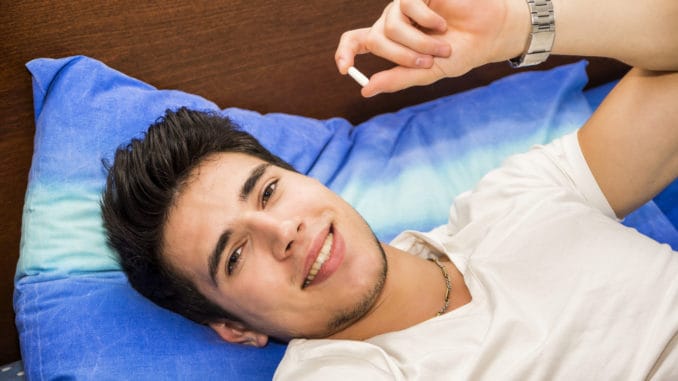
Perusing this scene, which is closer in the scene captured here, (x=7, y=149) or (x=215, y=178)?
(x=215, y=178)

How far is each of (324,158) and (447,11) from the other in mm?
640

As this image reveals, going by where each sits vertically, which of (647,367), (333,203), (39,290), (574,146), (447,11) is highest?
(447,11)

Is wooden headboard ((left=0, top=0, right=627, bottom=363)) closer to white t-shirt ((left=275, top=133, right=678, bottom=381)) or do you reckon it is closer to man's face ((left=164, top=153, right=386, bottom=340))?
man's face ((left=164, top=153, right=386, bottom=340))

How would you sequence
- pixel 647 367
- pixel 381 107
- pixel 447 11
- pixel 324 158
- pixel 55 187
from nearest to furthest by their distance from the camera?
pixel 647 367 → pixel 447 11 → pixel 55 187 → pixel 324 158 → pixel 381 107

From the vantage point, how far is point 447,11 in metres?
1.25

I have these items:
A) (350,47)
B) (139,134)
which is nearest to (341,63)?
(350,47)

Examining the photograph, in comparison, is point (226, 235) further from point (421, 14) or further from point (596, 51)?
point (596, 51)

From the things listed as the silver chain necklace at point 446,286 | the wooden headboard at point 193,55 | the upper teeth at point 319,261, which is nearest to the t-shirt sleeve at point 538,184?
the silver chain necklace at point 446,286

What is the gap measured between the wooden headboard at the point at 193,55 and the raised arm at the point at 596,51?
56cm

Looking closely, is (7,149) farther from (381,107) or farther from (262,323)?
(381,107)

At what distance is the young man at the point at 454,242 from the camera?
1189 millimetres

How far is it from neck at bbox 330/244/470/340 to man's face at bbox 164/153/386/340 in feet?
0.16

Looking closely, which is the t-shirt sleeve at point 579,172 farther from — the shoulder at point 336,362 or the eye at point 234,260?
the eye at point 234,260

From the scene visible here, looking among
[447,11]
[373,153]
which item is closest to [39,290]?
[373,153]
